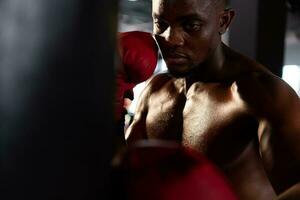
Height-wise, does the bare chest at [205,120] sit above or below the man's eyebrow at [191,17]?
below

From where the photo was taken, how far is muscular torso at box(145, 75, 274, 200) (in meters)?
1.05

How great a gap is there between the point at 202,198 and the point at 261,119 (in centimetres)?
67

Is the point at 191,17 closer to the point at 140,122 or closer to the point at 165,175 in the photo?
the point at 140,122

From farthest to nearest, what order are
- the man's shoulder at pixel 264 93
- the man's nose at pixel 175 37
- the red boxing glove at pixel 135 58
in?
1. the red boxing glove at pixel 135 58
2. the man's nose at pixel 175 37
3. the man's shoulder at pixel 264 93

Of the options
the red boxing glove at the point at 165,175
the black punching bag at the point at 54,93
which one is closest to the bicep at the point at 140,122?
the red boxing glove at the point at 165,175

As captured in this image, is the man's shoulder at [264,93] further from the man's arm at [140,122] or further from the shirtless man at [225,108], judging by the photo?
the man's arm at [140,122]

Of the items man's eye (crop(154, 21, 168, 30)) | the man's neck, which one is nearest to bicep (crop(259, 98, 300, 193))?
the man's neck

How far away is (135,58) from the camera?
1252 mm

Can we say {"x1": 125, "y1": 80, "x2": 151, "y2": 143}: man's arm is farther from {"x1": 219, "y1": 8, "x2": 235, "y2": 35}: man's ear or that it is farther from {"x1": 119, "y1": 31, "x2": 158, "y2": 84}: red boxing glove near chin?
{"x1": 219, "y1": 8, "x2": 235, "y2": 35}: man's ear

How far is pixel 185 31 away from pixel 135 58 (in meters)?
0.20

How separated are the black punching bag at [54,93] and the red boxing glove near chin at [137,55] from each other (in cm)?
98

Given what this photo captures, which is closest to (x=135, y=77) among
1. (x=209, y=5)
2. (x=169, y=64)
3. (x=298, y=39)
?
(x=169, y=64)

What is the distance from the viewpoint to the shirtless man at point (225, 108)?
38.0 inches

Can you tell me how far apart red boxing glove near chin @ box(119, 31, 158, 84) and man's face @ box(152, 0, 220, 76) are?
133mm
